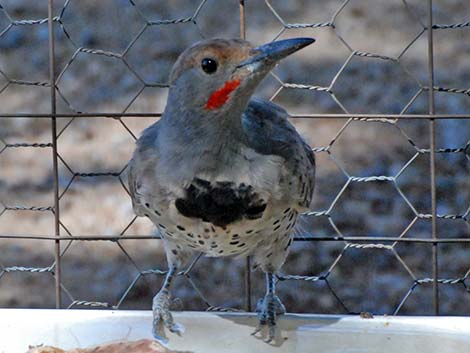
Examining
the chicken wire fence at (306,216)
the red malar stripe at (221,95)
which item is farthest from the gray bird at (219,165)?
the chicken wire fence at (306,216)

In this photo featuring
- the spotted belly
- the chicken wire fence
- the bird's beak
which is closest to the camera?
the bird's beak

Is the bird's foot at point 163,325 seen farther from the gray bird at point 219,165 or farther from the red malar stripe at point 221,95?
the red malar stripe at point 221,95

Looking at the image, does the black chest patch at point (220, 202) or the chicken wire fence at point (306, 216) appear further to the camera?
the chicken wire fence at point (306, 216)

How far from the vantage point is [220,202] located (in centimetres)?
103

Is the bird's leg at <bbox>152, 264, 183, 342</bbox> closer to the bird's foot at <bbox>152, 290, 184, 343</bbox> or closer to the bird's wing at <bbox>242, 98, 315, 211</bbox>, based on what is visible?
the bird's foot at <bbox>152, 290, 184, 343</bbox>

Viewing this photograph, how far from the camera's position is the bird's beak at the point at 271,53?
37.0 inches

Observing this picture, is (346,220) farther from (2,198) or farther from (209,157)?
(209,157)

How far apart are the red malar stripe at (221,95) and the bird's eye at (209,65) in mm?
21

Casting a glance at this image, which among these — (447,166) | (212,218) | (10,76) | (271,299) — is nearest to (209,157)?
(212,218)

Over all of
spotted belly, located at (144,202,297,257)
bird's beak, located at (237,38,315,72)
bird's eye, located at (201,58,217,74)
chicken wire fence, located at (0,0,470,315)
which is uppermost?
bird's beak, located at (237,38,315,72)

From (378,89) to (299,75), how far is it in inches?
6.3

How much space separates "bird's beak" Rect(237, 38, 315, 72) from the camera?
3.08 feet

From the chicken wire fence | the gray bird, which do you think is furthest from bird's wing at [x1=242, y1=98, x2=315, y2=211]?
the chicken wire fence

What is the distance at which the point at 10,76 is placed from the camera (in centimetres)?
201
